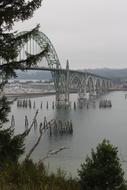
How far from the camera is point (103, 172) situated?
1023cm

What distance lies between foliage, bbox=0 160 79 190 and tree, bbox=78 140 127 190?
30.3 inches

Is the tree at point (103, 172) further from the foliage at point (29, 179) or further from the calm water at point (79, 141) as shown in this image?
the calm water at point (79, 141)

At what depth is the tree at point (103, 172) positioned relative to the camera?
10102 millimetres

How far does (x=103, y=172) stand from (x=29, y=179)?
7.85 feet

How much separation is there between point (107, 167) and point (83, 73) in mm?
120136

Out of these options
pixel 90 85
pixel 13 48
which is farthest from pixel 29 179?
pixel 90 85

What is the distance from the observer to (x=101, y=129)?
60.0 metres

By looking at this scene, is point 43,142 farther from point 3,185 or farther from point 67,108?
point 67,108

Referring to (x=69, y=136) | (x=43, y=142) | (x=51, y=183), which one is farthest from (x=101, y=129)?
(x=51, y=183)

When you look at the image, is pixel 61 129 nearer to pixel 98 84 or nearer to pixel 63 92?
pixel 63 92

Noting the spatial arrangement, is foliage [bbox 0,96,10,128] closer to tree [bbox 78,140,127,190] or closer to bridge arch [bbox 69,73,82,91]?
tree [bbox 78,140,127,190]

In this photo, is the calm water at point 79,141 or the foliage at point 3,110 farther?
the calm water at point 79,141

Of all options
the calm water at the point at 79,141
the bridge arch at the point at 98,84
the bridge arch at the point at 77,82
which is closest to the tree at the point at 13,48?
the calm water at the point at 79,141

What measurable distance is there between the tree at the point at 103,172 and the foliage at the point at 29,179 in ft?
2.52
